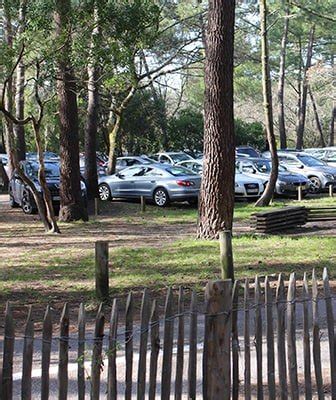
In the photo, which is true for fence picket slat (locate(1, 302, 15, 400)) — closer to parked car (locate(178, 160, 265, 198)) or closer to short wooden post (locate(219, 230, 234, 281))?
short wooden post (locate(219, 230, 234, 281))

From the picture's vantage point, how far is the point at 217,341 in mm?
4555

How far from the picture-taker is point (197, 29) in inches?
1371

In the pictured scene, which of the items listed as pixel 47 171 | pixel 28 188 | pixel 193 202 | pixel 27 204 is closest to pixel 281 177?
pixel 193 202

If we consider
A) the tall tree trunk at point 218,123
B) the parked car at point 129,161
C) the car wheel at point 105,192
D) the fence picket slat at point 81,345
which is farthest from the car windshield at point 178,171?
the fence picket slat at point 81,345

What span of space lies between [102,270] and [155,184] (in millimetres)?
16657

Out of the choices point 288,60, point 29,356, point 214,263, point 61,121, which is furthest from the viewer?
point 288,60

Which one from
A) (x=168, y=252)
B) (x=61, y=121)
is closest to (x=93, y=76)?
(x=61, y=121)

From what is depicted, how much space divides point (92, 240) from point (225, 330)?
39.4ft

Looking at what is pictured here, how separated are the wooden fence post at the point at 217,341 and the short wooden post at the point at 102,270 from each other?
4.35m

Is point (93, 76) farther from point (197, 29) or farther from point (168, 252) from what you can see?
point (197, 29)

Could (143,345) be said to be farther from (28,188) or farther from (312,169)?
(312,169)

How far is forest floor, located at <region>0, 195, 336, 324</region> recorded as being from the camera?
1073 cm

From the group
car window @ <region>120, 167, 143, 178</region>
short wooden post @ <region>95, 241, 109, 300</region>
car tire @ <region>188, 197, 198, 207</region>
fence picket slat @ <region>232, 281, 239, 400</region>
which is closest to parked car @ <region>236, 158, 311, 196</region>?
car tire @ <region>188, 197, 198, 207</region>

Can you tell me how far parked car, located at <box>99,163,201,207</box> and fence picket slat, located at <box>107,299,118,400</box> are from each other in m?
20.5
